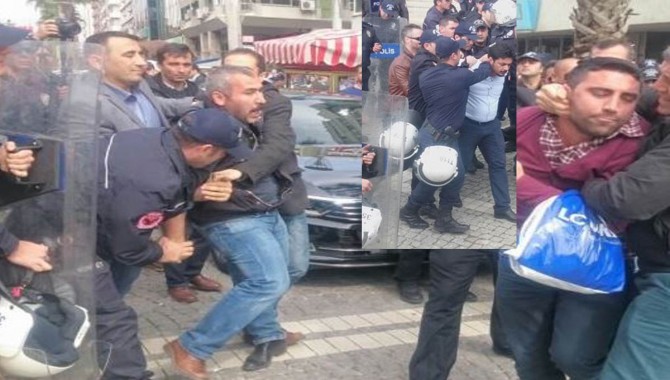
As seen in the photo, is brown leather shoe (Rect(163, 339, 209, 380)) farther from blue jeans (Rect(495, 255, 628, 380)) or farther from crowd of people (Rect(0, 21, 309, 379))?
blue jeans (Rect(495, 255, 628, 380))

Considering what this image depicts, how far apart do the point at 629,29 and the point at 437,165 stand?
15.5 m

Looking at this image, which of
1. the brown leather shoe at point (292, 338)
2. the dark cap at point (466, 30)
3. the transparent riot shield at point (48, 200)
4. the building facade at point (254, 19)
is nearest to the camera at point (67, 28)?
the transparent riot shield at point (48, 200)

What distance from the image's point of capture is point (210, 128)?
9.41ft

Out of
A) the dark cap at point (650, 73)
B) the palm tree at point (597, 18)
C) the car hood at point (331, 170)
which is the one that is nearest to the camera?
the dark cap at point (650, 73)

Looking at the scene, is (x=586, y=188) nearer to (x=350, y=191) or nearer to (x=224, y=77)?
(x=224, y=77)

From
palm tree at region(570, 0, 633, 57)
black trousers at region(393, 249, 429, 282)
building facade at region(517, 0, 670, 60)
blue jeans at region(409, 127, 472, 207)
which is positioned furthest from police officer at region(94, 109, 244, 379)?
building facade at region(517, 0, 670, 60)

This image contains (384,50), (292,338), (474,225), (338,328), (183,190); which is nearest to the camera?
(384,50)

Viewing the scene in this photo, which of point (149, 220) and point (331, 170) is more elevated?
point (149, 220)

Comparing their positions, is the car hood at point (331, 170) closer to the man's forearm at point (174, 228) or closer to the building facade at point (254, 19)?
the man's forearm at point (174, 228)

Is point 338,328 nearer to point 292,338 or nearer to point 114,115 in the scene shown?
point 292,338

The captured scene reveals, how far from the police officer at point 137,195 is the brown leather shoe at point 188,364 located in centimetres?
51

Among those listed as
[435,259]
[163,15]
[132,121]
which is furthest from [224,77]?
[163,15]

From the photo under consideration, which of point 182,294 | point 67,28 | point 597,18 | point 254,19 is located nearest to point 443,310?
point 182,294

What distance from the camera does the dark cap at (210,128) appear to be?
2873mm
